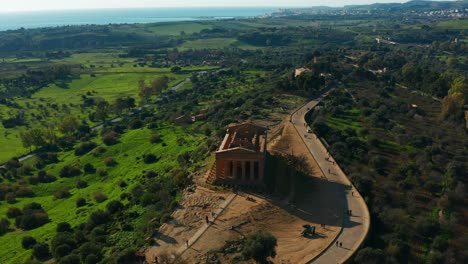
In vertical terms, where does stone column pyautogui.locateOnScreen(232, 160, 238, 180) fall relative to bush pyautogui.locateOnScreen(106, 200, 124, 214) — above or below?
above

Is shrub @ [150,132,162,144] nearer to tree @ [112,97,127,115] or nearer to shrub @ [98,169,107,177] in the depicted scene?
shrub @ [98,169,107,177]

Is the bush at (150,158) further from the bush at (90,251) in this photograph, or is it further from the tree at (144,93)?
the tree at (144,93)

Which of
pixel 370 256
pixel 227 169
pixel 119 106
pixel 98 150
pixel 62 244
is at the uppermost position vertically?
pixel 227 169

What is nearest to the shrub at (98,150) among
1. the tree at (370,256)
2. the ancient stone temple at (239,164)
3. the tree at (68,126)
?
the tree at (68,126)

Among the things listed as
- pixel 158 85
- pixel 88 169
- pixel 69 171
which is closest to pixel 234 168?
pixel 88 169

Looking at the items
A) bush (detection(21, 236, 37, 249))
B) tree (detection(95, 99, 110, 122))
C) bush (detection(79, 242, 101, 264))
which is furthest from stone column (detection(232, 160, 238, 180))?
tree (detection(95, 99, 110, 122))

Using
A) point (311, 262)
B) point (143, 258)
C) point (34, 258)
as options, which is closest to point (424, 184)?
point (311, 262)

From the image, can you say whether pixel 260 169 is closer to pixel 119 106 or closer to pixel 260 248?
pixel 260 248
